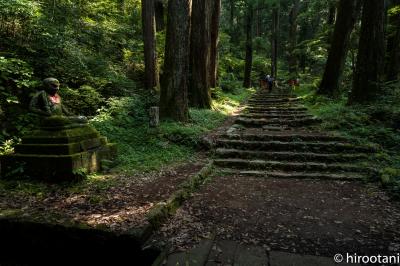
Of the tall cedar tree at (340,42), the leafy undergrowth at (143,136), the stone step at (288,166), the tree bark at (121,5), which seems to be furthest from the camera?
the tree bark at (121,5)

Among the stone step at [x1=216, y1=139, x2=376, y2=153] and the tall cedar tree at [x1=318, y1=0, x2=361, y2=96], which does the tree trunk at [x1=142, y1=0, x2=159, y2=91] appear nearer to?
the stone step at [x1=216, y1=139, x2=376, y2=153]

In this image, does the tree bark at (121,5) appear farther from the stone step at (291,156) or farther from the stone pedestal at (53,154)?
→ the stone pedestal at (53,154)

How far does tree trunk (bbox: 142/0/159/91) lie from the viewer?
1296 centimetres

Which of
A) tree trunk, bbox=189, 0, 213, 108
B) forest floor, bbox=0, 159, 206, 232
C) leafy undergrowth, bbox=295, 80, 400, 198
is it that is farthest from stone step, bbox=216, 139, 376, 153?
tree trunk, bbox=189, 0, 213, 108

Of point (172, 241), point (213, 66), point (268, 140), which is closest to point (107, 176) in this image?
point (172, 241)

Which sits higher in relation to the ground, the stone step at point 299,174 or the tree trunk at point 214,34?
the tree trunk at point 214,34

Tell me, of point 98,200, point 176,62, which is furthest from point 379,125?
point 98,200

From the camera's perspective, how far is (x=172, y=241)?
403 centimetres

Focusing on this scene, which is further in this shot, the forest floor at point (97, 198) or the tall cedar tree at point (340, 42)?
the tall cedar tree at point (340, 42)

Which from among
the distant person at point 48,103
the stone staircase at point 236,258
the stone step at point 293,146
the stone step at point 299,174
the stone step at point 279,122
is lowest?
the stone staircase at point 236,258

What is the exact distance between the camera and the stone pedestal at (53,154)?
19.3 ft

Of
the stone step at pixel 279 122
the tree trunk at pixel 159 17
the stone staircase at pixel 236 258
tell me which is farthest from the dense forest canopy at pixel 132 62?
the stone staircase at pixel 236 258

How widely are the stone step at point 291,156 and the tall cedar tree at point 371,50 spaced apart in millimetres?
4699

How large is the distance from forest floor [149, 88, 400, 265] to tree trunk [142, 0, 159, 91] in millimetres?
7235
